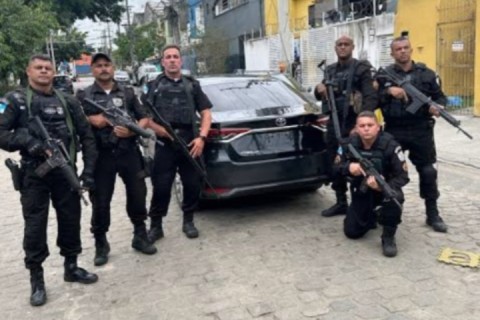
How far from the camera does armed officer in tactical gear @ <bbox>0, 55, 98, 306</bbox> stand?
3631mm

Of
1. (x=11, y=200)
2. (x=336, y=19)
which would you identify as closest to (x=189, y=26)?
(x=336, y=19)

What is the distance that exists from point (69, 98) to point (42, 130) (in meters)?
0.35

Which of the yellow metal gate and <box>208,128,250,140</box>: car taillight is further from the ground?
the yellow metal gate

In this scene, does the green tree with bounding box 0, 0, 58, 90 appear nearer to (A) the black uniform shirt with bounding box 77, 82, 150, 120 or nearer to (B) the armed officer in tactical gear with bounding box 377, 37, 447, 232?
(A) the black uniform shirt with bounding box 77, 82, 150, 120

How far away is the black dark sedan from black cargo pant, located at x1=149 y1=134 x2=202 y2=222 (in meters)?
0.16

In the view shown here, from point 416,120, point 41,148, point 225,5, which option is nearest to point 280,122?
point 416,120

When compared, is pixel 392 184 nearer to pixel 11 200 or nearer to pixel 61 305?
pixel 61 305

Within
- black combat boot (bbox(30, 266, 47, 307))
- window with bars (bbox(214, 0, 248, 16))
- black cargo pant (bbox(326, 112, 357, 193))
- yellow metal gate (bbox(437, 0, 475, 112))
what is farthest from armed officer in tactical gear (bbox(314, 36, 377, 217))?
window with bars (bbox(214, 0, 248, 16))

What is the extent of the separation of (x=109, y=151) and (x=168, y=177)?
2.23 ft

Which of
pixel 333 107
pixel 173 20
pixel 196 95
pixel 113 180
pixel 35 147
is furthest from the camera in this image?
→ pixel 173 20

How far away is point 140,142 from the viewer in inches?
172

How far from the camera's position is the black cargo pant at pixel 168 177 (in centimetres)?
471

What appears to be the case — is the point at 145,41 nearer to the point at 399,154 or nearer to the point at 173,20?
the point at 173,20

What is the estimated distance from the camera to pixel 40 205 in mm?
3768
